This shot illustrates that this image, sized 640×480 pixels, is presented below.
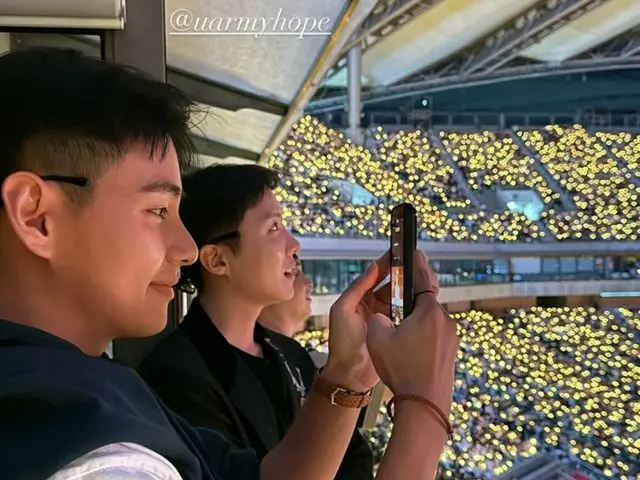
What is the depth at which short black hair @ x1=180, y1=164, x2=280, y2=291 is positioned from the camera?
78 centimetres

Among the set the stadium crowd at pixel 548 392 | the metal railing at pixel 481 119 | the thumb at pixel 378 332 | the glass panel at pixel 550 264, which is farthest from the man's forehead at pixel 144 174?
the glass panel at pixel 550 264

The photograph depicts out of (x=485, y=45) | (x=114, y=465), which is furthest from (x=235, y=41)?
(x=485, y=45)

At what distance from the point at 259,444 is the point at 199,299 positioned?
20cm

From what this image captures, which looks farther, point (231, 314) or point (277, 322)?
point (277, 322)

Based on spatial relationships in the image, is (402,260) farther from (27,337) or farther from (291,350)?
(291,350)

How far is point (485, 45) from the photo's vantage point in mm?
10875

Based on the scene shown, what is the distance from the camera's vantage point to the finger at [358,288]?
0.51 meters

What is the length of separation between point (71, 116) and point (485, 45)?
11.2 metres

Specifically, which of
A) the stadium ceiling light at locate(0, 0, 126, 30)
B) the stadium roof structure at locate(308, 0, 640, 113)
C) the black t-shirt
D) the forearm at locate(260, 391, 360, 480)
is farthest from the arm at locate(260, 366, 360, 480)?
the stadium roof structure at locate(308, 0, 640, 113)

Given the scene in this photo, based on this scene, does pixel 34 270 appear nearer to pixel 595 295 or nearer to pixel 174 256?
pixel 174 256

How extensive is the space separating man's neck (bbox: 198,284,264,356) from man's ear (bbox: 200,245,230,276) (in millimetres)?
26

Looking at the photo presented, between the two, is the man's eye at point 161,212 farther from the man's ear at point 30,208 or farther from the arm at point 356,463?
the arm at point 356,463

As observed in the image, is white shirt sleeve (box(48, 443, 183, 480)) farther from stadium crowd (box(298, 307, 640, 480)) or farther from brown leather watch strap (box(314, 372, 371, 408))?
stadium crowd (box(298, 307, 640, 480))

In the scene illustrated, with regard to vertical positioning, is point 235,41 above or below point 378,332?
above
